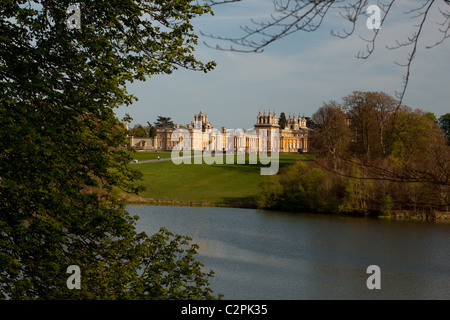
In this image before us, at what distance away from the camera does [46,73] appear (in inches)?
242

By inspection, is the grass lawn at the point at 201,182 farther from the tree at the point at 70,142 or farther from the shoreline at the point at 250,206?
the tree at the point at 70,142

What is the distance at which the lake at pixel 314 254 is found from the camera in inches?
587

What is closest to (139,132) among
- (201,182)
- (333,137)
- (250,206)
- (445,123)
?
(201,182)

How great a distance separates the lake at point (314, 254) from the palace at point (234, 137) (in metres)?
59.9

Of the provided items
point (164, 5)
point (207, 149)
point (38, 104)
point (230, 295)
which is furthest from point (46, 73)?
point (207, 149)

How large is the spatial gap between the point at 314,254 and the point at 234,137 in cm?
8008

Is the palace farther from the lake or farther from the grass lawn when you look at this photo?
the lake

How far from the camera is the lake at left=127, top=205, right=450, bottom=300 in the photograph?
14.9 meters

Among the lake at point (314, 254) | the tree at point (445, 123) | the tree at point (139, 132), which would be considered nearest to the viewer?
the lake at point (314, 254)

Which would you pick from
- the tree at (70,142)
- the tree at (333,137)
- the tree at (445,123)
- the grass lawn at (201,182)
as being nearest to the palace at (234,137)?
the grass lawn at (201,182)

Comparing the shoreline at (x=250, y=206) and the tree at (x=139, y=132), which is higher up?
the tree at (x=139, y=132)

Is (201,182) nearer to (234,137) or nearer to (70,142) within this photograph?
(70,142)

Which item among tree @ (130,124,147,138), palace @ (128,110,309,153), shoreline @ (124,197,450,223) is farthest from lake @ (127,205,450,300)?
tree @ (130,124,147,138)
